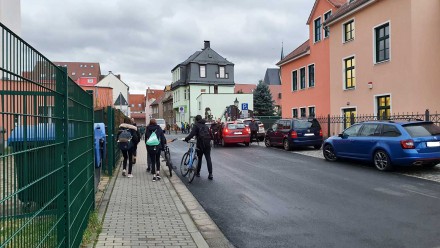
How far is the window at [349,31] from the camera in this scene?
78.2 feet

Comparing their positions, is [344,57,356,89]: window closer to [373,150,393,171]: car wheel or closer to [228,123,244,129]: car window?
[228,123,244,129]: car window

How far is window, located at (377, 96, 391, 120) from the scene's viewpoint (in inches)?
806

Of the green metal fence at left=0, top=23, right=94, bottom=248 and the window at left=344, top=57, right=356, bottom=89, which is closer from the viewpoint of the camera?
the green metal fence at left=0, top=23, right=94, bottom=248

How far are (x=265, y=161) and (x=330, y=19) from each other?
14180mm

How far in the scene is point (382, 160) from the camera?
Result: 38.8 ft

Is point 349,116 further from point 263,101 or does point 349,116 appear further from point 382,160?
point 263,101

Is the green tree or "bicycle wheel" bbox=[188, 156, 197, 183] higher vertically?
the green tree

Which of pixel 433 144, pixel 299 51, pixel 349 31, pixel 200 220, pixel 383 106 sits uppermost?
pixel 299 51

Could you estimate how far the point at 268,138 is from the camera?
22172 mm

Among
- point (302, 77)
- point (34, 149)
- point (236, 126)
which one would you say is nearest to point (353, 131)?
point (236, 126)

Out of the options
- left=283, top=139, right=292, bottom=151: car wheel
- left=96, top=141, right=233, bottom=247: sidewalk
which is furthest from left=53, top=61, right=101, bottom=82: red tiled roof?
left=96, top=141, right=233, bottom=247: sidewalk

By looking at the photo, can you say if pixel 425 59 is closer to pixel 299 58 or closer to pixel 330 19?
pixel 330 19

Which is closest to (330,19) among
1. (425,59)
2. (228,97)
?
(425,59)

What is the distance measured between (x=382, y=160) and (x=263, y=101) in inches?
1658
